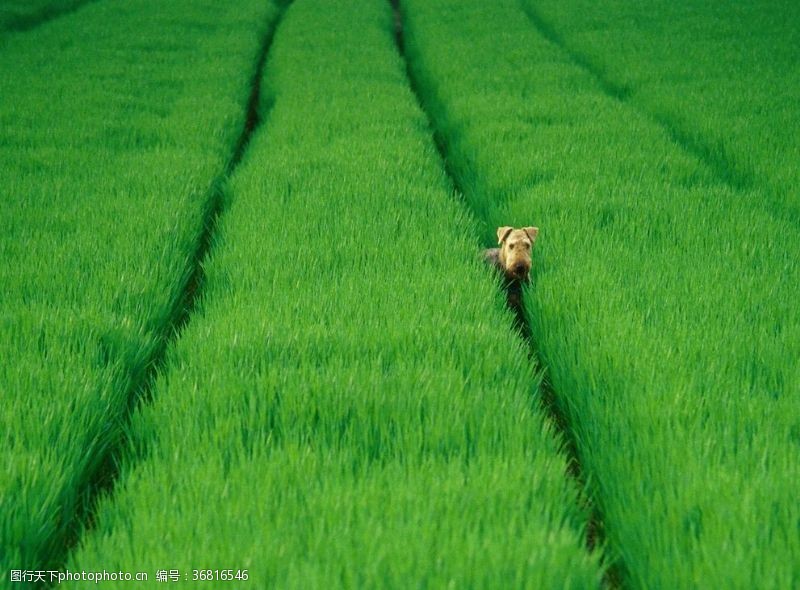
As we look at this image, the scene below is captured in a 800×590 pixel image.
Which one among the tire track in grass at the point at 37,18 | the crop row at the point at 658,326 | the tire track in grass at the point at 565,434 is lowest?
the tire track in grass at the point at 37,18

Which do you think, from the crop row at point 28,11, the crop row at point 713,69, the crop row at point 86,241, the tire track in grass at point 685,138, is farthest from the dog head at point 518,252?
the crop row at point 28,11

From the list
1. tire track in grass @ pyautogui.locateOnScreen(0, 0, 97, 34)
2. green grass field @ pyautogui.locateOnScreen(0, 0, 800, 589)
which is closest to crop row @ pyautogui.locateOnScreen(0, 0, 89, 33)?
tire track in grass @ pyautogui.locateOnScreen(0, 0, 97, 34)

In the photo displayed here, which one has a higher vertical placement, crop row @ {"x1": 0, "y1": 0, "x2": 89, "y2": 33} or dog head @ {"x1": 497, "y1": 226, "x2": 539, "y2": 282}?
dog head @ {"x1": 497, "y1": 226, "x2": 539, "y2": 282}

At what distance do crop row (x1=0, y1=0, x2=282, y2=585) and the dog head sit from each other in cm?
141

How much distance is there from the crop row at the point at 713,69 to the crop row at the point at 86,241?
126 inches

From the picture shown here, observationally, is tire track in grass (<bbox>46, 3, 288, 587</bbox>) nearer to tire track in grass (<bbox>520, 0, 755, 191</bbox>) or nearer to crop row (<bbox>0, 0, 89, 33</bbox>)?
tire track in grass (<bbox>520, 0, 755, 191</bbox>)

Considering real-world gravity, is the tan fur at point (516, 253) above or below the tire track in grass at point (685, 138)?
above

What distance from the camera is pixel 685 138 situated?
→ 591 centimetres

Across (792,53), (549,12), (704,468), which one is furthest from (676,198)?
(549,12)

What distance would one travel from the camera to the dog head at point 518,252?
3379 mm

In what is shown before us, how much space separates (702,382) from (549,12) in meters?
10.6

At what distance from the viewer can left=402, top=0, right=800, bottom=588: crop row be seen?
1762 mm

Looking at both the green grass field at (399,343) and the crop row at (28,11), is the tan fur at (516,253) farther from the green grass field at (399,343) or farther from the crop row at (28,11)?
the crop row at (28,11)

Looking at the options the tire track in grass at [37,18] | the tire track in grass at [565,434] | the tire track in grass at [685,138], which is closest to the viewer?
the tire track in grass at [565,434]
